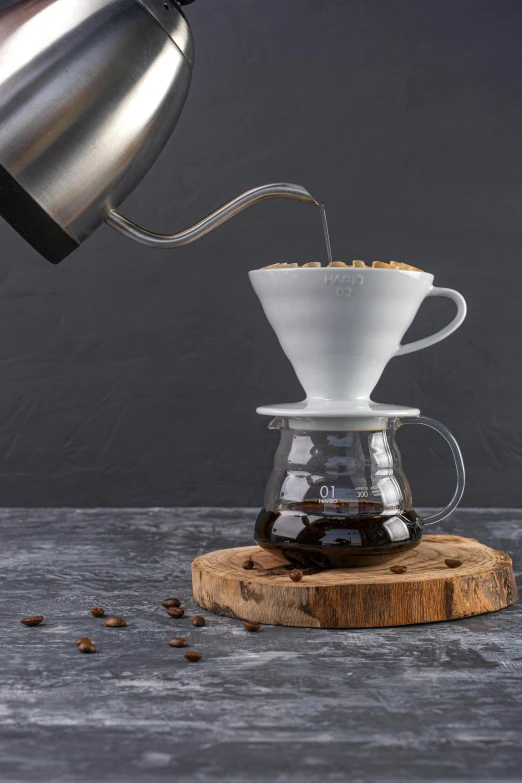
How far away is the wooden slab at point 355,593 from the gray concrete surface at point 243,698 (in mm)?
14

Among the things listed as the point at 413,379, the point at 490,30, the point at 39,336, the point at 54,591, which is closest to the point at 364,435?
the point at 54,591

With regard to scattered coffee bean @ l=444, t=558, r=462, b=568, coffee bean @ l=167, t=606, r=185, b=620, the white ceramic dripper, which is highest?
the white ceramic dripper

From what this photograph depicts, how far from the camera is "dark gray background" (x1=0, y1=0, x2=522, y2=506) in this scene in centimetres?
158

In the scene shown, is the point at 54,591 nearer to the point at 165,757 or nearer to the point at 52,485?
the point at 165,757

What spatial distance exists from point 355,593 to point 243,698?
0.64ft

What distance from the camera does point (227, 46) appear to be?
159 centimetres

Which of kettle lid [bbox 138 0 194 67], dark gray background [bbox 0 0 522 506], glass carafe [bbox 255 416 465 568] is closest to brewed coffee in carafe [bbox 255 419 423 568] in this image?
glass carafe [bbox 255 416 465 568]

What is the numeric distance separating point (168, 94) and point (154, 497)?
1012 mm

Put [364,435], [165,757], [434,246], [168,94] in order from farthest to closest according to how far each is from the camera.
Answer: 1. [434,246]
2. [364,435]
3. [168,94]
4. [165,757]

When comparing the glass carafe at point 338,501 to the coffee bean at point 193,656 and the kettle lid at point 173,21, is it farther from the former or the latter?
the kettle lid at point 173,21

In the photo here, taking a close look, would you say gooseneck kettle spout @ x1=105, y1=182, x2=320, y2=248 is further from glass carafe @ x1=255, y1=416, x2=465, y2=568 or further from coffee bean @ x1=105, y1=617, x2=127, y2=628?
coffee bean @ x1=105, y1=617, x2=127, y2=628

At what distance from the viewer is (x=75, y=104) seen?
68 centimetres

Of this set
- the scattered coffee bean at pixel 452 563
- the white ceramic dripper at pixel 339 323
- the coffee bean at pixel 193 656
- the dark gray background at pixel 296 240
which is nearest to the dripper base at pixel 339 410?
the white ceramic dripper at pixel 339 323

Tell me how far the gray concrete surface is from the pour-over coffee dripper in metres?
0.10
